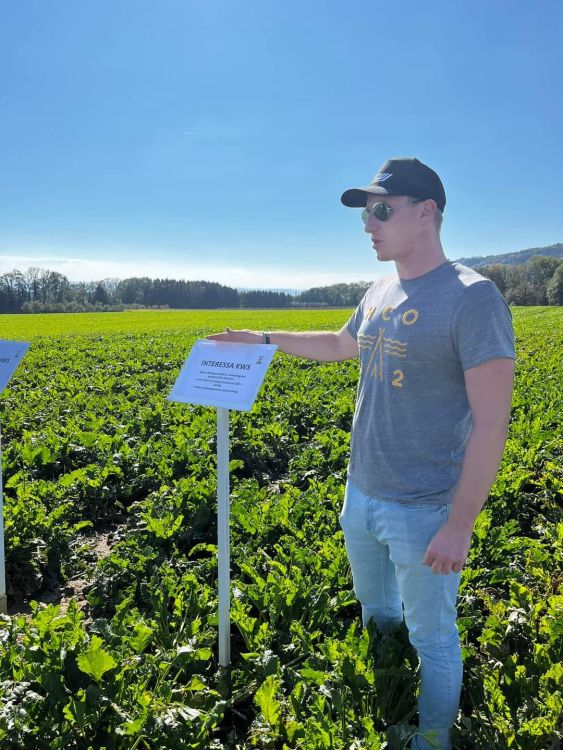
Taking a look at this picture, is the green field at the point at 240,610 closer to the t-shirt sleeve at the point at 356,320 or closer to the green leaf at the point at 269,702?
the green leaf at the point at 269,702

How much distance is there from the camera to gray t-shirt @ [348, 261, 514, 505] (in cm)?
191

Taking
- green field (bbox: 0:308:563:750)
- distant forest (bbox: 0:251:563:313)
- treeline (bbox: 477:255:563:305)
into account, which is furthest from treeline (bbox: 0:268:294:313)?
green field (bbox: 0:308:563:750)

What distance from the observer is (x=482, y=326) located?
72.7 inches

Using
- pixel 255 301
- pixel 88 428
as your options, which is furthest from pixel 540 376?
pixel 255 301

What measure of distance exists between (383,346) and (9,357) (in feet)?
8.49

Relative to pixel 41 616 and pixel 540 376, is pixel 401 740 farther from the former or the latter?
pixel 540 376

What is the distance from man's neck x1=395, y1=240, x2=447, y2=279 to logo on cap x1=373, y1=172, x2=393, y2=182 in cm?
32

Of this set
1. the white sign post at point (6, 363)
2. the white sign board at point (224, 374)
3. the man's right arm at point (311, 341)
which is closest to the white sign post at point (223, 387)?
the white sign board at point (224, 374)

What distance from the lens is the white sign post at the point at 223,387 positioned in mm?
2582

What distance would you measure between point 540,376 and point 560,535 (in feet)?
26.0

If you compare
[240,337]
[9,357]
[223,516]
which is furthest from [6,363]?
[223,516]

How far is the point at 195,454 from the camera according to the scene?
20.1 feet

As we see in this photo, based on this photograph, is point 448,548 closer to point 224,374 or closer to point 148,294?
point 224,374

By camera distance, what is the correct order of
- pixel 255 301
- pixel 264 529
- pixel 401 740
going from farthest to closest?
1. pixel 255 301
2. pixel 264 529
3. pixel 401 740
